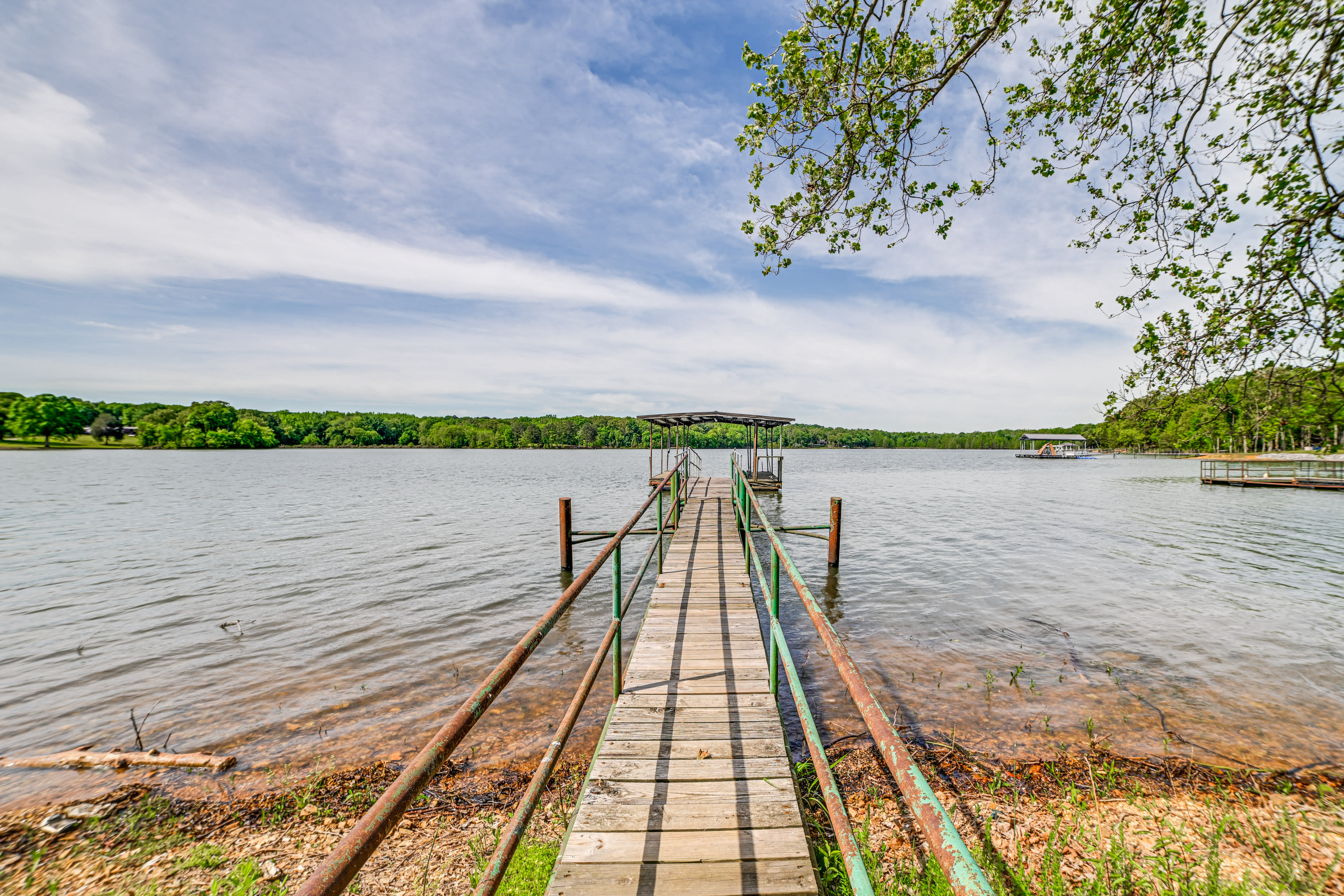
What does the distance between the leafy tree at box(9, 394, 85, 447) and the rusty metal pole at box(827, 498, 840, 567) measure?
142578mm

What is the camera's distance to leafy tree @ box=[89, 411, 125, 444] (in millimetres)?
104375

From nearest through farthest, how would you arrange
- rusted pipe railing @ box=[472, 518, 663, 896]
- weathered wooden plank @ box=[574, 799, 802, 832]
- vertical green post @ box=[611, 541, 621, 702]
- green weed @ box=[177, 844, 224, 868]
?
rusted pipe railing @ box=[472, 518, 663, 896]
weathered wooden plank @ box=[574, 799, 802, 832]
green weed @ box=[177, 844, 224, 868]
vertical green post @ box=[611, 541, 621, 702]

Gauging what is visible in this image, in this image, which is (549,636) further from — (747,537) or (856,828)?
(856,828)

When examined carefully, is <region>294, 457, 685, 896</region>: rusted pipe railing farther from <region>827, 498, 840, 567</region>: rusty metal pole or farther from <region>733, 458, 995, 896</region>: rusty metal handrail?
<region>827, 498, 840, 567</region>: rusty metal pole

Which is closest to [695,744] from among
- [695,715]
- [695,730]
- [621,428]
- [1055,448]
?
[695,730]

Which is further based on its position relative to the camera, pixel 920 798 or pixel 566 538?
pixel 566 538

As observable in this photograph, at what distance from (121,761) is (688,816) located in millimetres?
5884

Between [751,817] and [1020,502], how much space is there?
3152 cm

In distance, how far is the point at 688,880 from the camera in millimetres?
2514

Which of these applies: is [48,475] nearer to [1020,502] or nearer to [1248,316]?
[1248,316]

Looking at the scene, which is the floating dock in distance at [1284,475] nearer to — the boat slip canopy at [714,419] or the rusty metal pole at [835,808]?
the boat slip canopy at [714,419]

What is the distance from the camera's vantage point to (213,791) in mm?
4559

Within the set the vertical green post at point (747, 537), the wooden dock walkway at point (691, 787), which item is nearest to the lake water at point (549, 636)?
the vertical green post at point (747, 537)

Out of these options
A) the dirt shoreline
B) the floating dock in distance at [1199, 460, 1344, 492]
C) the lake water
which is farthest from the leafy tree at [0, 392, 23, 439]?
the floating dock in distance at [1199, 460, 1344, 492]
